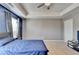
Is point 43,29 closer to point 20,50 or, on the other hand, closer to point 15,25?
point 15,25

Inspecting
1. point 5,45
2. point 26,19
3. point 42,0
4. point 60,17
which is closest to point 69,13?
point 60,17

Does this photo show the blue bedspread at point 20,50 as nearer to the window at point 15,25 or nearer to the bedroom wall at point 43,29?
the window at point 15,25

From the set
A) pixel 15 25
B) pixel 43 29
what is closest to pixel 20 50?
pixel 15 25

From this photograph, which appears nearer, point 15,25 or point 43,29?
point 15,25

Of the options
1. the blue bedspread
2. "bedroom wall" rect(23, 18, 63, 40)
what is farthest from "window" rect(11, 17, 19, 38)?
the blue bedspread

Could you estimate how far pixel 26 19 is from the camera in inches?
108

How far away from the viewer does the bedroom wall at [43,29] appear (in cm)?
269

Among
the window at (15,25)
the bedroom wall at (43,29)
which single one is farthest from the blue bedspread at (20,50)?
the bedroom wall at (43,29)

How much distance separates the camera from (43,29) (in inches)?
114

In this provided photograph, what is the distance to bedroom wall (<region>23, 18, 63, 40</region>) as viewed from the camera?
269 cm

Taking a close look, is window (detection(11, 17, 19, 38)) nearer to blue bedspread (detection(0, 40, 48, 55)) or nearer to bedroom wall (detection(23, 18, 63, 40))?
bedroom wall (detection(23, 18, 63, 40))

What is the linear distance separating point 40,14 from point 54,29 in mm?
531

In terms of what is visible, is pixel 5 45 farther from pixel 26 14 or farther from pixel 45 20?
pixel 45 20

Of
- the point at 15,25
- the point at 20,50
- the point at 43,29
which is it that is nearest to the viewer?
the point at 20,50
